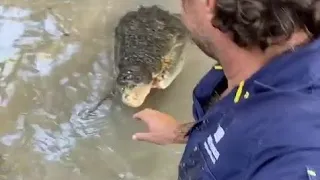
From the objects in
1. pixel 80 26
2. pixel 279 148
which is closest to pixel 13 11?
pixel 80 26

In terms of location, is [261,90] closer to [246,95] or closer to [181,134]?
[246,95]

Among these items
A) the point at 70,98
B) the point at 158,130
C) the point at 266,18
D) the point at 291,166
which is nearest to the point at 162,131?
the point at 158,130

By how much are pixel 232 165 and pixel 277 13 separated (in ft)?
1.16

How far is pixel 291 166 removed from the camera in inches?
50.3

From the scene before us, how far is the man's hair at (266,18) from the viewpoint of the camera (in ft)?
4.79

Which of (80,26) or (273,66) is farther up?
(273,66)

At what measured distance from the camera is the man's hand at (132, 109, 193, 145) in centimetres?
203

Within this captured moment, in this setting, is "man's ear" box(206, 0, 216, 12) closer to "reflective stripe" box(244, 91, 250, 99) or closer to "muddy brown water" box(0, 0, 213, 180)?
"reflective stripe" box(244, 91, 250, 99)

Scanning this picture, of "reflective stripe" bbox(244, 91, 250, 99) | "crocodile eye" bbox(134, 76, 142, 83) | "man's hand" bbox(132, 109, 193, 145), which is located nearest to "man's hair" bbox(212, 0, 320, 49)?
"reflective stripe" bbox(244, 91, 250, 99)

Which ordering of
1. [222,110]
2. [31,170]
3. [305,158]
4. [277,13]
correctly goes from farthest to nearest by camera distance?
[31,170]
[222,110]
[277,13]
[305,158]

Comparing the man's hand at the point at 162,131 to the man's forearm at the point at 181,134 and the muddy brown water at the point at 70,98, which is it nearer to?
the man's forearm at the point at 181,134

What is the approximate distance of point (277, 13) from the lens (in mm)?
1465

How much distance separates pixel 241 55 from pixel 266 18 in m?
0.13

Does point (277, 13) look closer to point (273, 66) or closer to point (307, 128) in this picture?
point (273, 66)
